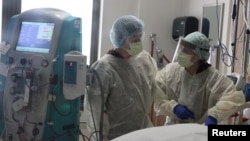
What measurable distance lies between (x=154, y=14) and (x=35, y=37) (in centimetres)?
245

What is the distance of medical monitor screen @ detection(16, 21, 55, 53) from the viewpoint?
177 centimetres

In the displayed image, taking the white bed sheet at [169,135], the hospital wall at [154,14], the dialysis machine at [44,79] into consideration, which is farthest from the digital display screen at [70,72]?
the hospital wall at [154,14]

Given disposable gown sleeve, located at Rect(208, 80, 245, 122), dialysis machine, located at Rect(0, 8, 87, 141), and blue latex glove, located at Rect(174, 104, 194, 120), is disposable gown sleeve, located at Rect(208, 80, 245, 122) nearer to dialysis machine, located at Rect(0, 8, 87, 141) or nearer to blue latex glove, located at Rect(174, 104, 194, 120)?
blue latex glove, located at Rect(174, 104, 194, 120)

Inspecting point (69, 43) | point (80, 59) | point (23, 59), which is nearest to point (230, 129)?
point (80, 59)

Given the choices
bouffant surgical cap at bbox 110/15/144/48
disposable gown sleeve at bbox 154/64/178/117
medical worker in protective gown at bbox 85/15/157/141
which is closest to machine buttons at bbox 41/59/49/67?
medical worker in protective gown at bbox 85/15/157/141

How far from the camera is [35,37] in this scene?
183cm

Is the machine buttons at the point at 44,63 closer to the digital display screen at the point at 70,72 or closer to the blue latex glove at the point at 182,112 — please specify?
the digital display screen at the point at 70,72

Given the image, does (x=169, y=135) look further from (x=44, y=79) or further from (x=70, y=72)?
(x=44, y=79)

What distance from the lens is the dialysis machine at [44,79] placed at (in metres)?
1.72

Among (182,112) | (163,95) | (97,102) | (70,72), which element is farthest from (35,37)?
(182,112)

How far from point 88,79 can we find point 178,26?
7.77 ft

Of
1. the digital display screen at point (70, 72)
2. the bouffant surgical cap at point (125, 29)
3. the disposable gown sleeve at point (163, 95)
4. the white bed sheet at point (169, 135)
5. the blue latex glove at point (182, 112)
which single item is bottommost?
the blue latex glove at point (182, 112)

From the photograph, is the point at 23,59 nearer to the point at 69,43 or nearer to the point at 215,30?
the point at 69,43

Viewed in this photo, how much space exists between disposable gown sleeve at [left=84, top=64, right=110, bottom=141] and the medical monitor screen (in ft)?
1.08
